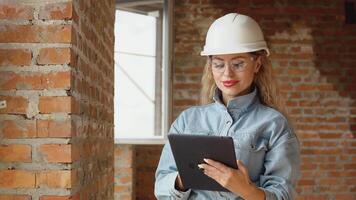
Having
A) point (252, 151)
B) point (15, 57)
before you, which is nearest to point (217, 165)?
point (252, 151)

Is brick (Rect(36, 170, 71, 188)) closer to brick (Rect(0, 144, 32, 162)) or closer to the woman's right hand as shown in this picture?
brick (Rect(0, 144, 32, 162))

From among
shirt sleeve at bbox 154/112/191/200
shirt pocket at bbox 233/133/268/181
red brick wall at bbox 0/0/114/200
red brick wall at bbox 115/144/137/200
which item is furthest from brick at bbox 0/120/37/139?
red brick wall at bbox 115/144/137/200

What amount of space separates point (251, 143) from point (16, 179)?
780mm

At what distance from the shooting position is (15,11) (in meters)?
1.70

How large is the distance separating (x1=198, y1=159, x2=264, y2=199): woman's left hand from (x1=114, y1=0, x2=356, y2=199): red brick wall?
11.5 ft

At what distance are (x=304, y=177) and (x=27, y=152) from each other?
3.86 meters

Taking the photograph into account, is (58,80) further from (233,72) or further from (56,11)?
(233,72)

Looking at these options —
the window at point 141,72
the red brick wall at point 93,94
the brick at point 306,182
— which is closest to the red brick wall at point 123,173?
the window at point 141,72

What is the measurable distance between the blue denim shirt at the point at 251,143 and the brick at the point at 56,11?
523 millimetres

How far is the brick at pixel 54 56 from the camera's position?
5.59 ft

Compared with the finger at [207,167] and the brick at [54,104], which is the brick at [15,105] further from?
the finger at [207,167]

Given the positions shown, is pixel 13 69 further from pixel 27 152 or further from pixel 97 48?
pixel 97 48

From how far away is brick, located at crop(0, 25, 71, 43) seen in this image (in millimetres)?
1697

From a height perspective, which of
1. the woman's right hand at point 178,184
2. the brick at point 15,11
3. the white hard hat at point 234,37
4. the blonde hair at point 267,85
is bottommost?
the woman's right hand at point 178,184
